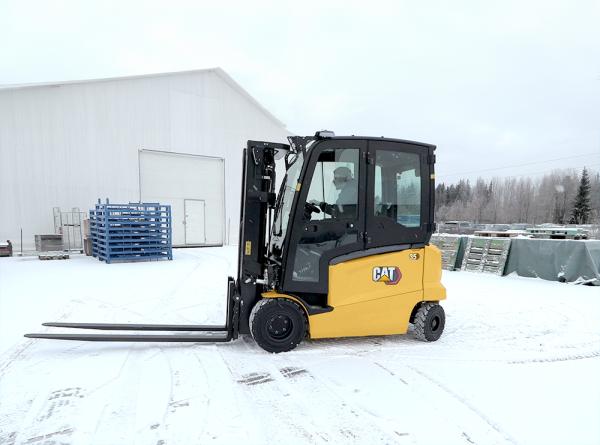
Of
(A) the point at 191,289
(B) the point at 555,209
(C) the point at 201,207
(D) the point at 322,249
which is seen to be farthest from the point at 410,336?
(B) the point at 555,209

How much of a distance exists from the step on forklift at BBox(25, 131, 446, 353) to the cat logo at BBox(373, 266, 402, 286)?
0.04 ft

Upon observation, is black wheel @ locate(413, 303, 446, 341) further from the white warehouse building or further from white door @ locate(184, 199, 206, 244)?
white door @ locate(184, 199, 206, 244)

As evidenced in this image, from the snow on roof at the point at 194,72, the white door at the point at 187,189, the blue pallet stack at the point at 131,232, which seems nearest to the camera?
the blue pallet stack at the point at 131,232

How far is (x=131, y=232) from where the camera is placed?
40.2 feet

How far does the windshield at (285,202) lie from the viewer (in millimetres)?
4082

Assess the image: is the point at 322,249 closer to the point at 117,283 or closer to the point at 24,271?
the point at 117,283

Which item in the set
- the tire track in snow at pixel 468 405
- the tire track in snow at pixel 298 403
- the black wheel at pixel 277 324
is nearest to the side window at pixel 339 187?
the black wheel at pixel 277 324

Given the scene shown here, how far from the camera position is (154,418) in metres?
2.62

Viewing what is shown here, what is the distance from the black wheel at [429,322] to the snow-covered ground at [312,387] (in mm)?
134

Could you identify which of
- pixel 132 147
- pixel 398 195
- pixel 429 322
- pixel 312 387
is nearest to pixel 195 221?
pixel 132 147

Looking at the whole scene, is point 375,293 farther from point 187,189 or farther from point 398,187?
point 187,189

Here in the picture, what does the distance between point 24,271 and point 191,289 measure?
19.8ft

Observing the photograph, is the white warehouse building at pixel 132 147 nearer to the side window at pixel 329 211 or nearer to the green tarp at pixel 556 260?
the green tarp at pixel 556 260

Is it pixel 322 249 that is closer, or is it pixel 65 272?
pixel 322 249
